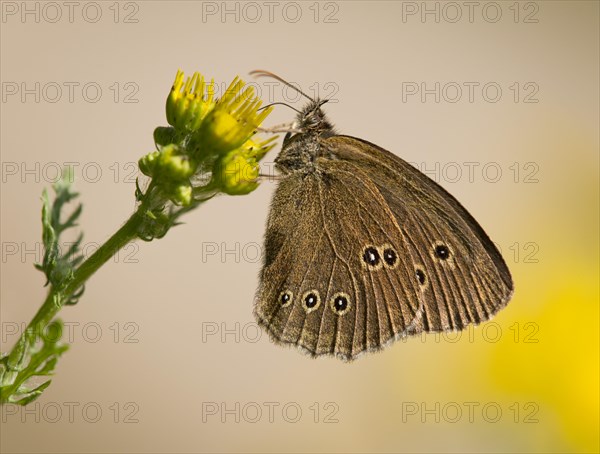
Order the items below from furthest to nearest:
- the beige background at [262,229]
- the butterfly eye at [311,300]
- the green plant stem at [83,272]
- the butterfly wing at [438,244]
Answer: the beige background at [262,229] → the butterfly eye at [311,300] → the butterfly wing at [438,244] → the green plant stem at [83,272]

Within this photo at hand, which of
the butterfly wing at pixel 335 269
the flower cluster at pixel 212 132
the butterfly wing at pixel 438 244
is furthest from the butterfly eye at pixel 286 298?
the flower cluster at pixel 212 132

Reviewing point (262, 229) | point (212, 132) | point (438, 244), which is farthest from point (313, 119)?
point (262, 229)

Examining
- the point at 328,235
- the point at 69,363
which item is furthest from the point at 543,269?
the point at 69,363

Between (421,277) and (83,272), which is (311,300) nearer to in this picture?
(421,277)

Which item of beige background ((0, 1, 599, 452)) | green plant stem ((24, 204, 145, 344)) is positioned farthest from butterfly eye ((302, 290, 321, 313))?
beige background ((0, 1, 599, 452))

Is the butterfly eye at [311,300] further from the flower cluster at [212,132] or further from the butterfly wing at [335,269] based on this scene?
the flower cluster at [212,132]

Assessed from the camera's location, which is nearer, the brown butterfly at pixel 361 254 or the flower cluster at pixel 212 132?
the flower cluster at pixel 212 132
